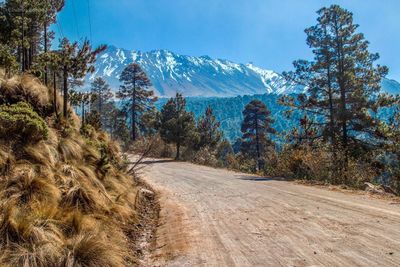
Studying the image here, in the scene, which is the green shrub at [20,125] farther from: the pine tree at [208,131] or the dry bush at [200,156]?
the pine tree at [208,131]

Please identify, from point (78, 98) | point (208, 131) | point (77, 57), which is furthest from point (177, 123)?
point (77, 57)

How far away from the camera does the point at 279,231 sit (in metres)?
6.20

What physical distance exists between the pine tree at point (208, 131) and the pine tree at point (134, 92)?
1154 centimetres

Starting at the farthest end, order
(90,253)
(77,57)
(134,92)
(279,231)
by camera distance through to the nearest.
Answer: (134,92), (77,57), (279,231), (90,253)

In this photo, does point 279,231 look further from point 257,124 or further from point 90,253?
point 257,124

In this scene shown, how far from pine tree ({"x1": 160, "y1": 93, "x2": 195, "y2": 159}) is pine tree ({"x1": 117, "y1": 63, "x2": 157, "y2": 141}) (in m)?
14.2

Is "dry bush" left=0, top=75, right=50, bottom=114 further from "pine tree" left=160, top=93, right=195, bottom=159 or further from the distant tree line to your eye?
"pine tree" left=160, top=93, right=195, bottom=159

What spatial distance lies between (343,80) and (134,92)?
34.6m

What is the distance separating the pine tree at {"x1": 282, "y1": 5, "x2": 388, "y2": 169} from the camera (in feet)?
64.4

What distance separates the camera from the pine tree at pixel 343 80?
1964 cm

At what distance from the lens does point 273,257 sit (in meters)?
4.86

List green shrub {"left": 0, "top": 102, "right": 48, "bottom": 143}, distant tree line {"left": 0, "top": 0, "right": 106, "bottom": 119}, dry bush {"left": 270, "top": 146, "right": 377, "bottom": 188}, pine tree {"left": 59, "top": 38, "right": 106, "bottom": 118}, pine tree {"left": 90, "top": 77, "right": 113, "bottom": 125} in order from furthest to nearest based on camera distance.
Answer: pine tree {"left": 90, "top": 77, "right": 113, "bottom": 125}, dry bush {"left": 270, "top": 146, "right": 377, "bottom": 188}, pine tree {"left": 59, "top": 38, "right": 106, "bottom": 118}, distant tree line {"left": 0, "top": 0, "right": 106, "bottom": 119}, green shrub {"left": 0, "top": 102, "right": 48, "bottom": 143}

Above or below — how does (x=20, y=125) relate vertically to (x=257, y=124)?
below

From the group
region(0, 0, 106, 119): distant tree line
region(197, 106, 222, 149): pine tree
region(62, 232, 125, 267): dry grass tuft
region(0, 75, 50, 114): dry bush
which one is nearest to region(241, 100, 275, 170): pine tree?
region(197, 106, 222, 149): pine tree
